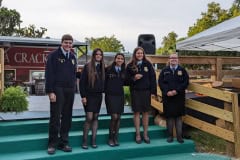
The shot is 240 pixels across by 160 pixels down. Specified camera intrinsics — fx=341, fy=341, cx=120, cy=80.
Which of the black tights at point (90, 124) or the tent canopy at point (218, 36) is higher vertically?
the tent canopy at point (218, 36)

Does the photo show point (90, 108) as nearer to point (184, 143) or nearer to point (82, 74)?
point (82, 74)

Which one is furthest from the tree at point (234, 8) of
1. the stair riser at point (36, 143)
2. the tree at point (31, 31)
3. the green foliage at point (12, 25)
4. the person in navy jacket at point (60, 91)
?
the green foliage at point (12, 25)

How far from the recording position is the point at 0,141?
420 centimetres

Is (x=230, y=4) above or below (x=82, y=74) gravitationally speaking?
above

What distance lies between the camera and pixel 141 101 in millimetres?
4734

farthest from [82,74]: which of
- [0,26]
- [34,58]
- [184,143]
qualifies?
[0,26]

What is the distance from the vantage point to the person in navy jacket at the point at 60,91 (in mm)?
4118

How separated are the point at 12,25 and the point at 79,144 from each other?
27.8 m

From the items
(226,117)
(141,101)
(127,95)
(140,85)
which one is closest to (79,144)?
(141,101)

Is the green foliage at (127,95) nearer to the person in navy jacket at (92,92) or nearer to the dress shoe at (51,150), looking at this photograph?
the person in navy jacket at (92,92)

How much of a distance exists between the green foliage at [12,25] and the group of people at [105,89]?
2696 centimetres

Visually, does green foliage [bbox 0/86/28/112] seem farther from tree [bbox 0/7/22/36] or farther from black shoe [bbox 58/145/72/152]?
tree [bbox 0/7/22/36]

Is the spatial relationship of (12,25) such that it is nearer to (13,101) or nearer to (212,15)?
(212,15)

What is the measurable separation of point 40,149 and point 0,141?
494 millimetres
